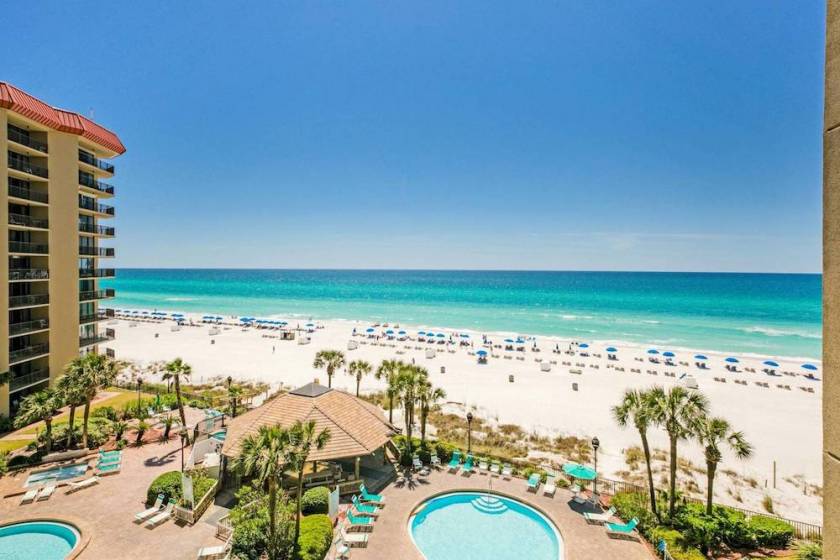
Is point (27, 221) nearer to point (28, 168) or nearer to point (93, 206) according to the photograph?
point (28, 168)

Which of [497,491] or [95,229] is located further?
[95,229]

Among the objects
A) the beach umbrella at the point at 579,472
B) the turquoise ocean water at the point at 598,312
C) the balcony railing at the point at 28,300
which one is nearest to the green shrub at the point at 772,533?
the beach umbrella at the point at 579,472

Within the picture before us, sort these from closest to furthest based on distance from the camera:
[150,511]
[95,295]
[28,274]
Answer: [150,511] < [28,274] < [95,295]

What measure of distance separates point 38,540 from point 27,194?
21668 mm

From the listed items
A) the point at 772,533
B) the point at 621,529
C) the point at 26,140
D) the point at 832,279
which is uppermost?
the point at 26,140

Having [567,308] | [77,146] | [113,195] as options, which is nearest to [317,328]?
[113,195]

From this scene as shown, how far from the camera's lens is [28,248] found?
25156mm

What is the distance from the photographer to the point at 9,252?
23.8m

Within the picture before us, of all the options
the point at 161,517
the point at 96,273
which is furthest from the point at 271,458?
the point at 96,273

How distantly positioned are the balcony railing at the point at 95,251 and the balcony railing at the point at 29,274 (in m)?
3.86

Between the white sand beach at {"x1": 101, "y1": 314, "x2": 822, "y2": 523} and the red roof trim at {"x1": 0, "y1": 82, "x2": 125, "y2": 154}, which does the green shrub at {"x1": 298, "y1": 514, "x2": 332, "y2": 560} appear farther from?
the red roof trim at {"x1": 0, "y1": 82, "x2": 125, "y2": 154}

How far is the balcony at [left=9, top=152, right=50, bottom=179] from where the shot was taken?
24.7 meters

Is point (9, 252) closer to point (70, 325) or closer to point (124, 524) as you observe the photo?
point (70, 325)

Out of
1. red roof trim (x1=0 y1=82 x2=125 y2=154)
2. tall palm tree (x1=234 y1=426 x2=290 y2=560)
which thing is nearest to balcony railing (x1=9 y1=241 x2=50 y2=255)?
red roof trim (x1=0 y1=82 x2=125 y2=154)
